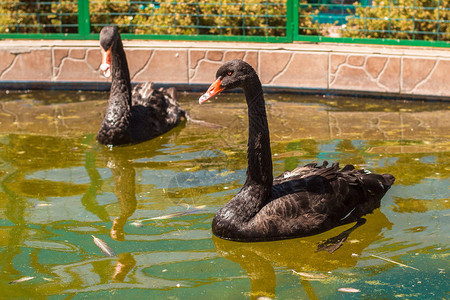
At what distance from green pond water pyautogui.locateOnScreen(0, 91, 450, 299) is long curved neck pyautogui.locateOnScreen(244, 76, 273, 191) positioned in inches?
20.9

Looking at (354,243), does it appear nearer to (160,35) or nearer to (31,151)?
(31,151)


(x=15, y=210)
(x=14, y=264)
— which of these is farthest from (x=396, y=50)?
(x=14, y=264)

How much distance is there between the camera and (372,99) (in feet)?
35.4

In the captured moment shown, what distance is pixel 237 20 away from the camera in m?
12.4

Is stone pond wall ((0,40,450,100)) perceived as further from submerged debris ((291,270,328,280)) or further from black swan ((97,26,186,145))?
submerged debris ((291,270,328,280))

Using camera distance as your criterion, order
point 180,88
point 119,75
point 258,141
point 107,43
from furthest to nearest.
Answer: point 180,88 < point 119,75 < point 107,43 < point 258,141

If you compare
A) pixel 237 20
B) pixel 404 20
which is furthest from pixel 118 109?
pixel 404 20

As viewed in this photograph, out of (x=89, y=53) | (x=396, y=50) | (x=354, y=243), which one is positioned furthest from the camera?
(x=89, y=53)

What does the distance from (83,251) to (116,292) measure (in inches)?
28.8

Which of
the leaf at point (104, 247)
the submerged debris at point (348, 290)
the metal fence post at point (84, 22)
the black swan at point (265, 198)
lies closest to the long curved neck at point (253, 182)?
the black swan at point (265, 198)

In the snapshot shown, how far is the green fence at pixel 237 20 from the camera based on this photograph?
11.5 metres

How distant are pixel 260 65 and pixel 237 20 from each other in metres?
1.65

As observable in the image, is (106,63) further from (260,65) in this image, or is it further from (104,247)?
(260,65)

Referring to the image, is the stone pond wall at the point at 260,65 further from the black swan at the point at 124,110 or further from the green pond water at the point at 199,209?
the black swan at the point at 124,110
